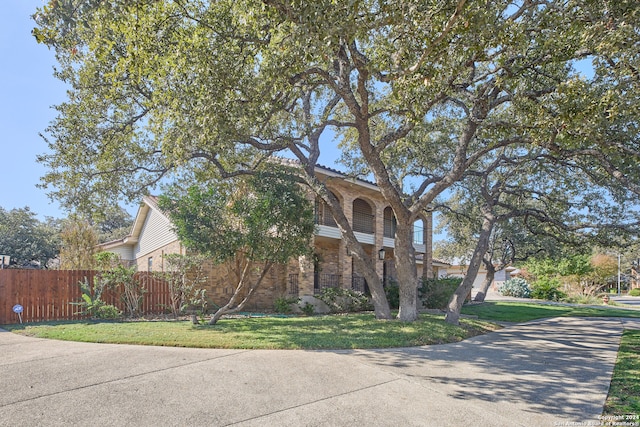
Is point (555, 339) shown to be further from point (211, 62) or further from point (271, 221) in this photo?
point (211, 62)

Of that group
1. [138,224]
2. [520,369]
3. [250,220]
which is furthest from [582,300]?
[138,224]

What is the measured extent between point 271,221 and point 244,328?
2.70m

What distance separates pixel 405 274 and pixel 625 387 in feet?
19.1

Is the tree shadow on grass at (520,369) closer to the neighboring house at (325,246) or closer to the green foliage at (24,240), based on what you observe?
the neighboring house at (325,246)

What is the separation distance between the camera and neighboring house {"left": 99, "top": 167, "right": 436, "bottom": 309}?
15.6 m

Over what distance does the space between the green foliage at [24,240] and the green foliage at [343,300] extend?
22.0m

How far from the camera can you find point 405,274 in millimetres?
10930

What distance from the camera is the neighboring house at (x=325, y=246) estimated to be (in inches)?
613

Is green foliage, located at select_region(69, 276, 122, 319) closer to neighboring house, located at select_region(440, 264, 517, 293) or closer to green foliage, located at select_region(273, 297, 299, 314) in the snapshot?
green foliage, located at select_region(273, 297, 299, 314)

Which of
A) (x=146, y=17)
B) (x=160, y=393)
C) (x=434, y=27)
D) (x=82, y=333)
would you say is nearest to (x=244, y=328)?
(x=82, y=333)

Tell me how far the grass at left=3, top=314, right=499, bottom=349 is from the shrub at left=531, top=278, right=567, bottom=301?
73.5ft

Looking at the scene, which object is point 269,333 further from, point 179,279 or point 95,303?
point 95,303

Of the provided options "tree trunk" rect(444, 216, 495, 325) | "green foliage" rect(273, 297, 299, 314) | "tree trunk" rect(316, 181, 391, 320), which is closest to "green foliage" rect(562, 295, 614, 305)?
"tree trunk" rect(444, 216, 495, 325)

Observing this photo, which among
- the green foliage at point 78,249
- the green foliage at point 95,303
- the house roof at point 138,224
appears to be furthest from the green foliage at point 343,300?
the house roof at point 138,224
